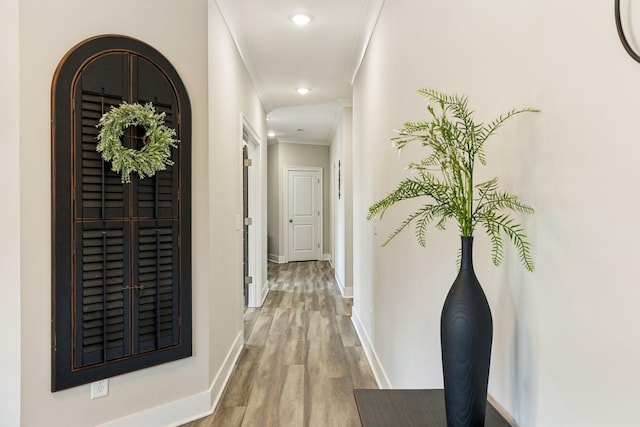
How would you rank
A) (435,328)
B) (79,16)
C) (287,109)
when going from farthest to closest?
(287,109) → (79,16) → (435,328)

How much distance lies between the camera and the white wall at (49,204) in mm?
1717

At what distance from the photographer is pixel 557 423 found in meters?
0.77

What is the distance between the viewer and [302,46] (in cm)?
337

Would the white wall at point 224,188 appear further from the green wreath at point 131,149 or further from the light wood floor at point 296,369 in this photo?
the green wreath at point 131,149

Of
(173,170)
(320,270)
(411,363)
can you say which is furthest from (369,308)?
(320,270)

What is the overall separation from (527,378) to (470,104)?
0.80 metres

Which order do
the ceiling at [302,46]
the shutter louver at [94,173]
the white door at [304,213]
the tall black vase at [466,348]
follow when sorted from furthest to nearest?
the white door at [304,213]
the ceiling at [302,46]
the shutter louver at [94,173]
the tall black vase at [466,348]

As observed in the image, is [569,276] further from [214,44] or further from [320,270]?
[320,270]

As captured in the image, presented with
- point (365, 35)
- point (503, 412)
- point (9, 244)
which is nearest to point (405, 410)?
point (503, 412)

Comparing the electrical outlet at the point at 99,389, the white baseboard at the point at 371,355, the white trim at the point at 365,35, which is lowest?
the white baseboard at the point at 371,355

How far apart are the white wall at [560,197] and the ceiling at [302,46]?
156cm

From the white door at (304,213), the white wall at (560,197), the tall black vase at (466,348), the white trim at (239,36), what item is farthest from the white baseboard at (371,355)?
the white door at (304,213)

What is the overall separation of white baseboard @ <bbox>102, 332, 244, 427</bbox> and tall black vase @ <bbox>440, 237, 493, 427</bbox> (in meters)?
1.93

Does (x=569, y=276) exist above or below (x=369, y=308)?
above
